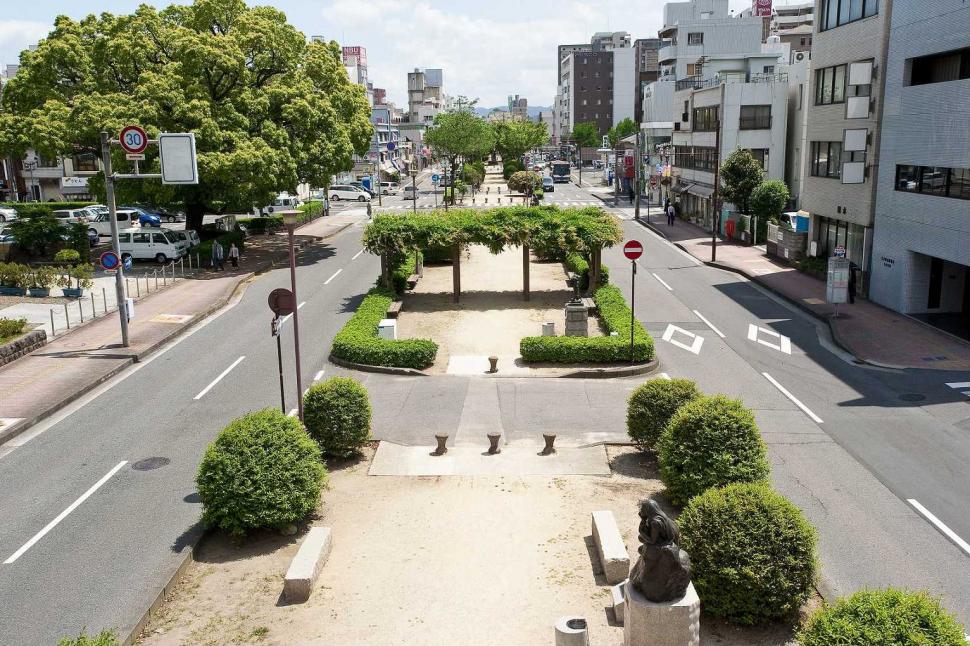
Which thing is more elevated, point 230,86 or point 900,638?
point 230,86

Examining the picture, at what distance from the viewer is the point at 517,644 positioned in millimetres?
9852

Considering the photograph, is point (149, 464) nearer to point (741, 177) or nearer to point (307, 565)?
point (307, 565)

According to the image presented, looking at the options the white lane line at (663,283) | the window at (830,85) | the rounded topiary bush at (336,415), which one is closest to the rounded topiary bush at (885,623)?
the rounded topiary bush at (336,415)

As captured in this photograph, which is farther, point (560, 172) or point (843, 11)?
point (560, 172)

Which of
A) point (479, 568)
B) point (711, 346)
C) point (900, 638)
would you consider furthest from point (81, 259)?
point (900, 638)

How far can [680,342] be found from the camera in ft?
88.0

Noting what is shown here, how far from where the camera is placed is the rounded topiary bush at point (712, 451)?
41.9ft

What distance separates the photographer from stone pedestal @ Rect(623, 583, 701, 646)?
9.07 m

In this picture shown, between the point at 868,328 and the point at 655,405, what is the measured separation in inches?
610

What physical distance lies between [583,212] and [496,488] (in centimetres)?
1943

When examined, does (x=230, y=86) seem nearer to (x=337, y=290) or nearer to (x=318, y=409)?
(x=337, y=290)

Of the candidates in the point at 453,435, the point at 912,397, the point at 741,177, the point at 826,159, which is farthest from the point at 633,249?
the point at 741,177

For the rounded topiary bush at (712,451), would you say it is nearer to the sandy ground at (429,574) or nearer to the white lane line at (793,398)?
the sandy ground at (429,574)

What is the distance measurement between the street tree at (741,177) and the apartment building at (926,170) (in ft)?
51.2
